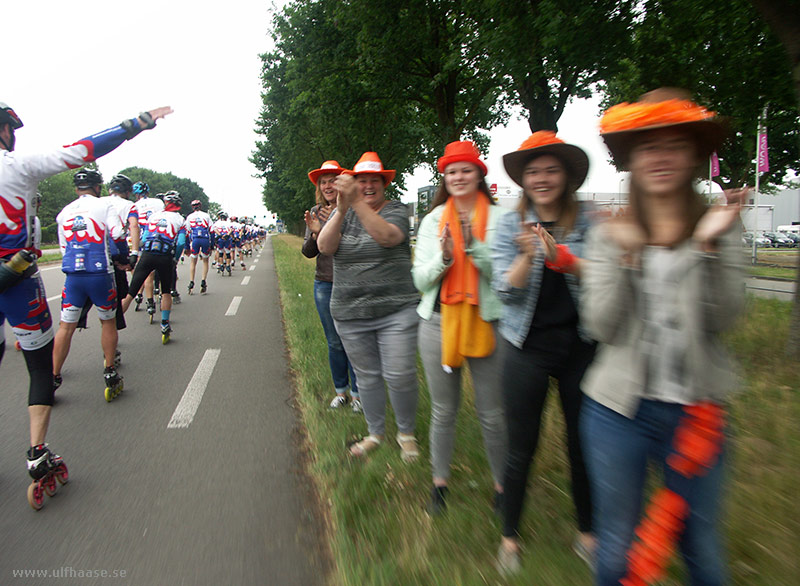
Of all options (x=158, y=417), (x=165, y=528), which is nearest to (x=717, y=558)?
(x=165, y=528)

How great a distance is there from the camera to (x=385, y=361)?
3363 mm

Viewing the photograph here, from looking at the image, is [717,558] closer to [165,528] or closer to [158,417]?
[165,528]

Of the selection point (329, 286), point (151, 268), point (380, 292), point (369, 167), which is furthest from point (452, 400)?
point (151, 268)

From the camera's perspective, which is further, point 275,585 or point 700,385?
point 275,585

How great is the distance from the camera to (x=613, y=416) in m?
1.64

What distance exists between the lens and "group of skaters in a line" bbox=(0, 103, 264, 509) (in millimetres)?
3023

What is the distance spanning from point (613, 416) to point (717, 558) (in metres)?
0.53

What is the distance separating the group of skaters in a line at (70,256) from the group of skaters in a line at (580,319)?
70.0 inches

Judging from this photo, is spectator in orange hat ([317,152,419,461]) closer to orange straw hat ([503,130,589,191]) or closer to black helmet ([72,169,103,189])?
orange straw hat ([503,130,589,191])

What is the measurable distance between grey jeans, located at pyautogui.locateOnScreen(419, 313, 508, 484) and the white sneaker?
5.68ft

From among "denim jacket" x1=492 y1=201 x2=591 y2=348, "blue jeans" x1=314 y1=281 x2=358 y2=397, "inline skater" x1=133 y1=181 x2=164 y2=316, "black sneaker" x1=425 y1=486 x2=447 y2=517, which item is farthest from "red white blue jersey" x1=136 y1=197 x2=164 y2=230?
"denim jacket" x1=492 y1=201 x2=591 y2=348

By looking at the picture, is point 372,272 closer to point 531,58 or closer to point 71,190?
point 531,58

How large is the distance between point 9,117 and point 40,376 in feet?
5.29

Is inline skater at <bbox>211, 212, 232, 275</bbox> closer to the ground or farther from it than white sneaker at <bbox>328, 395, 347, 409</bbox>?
farther from it
